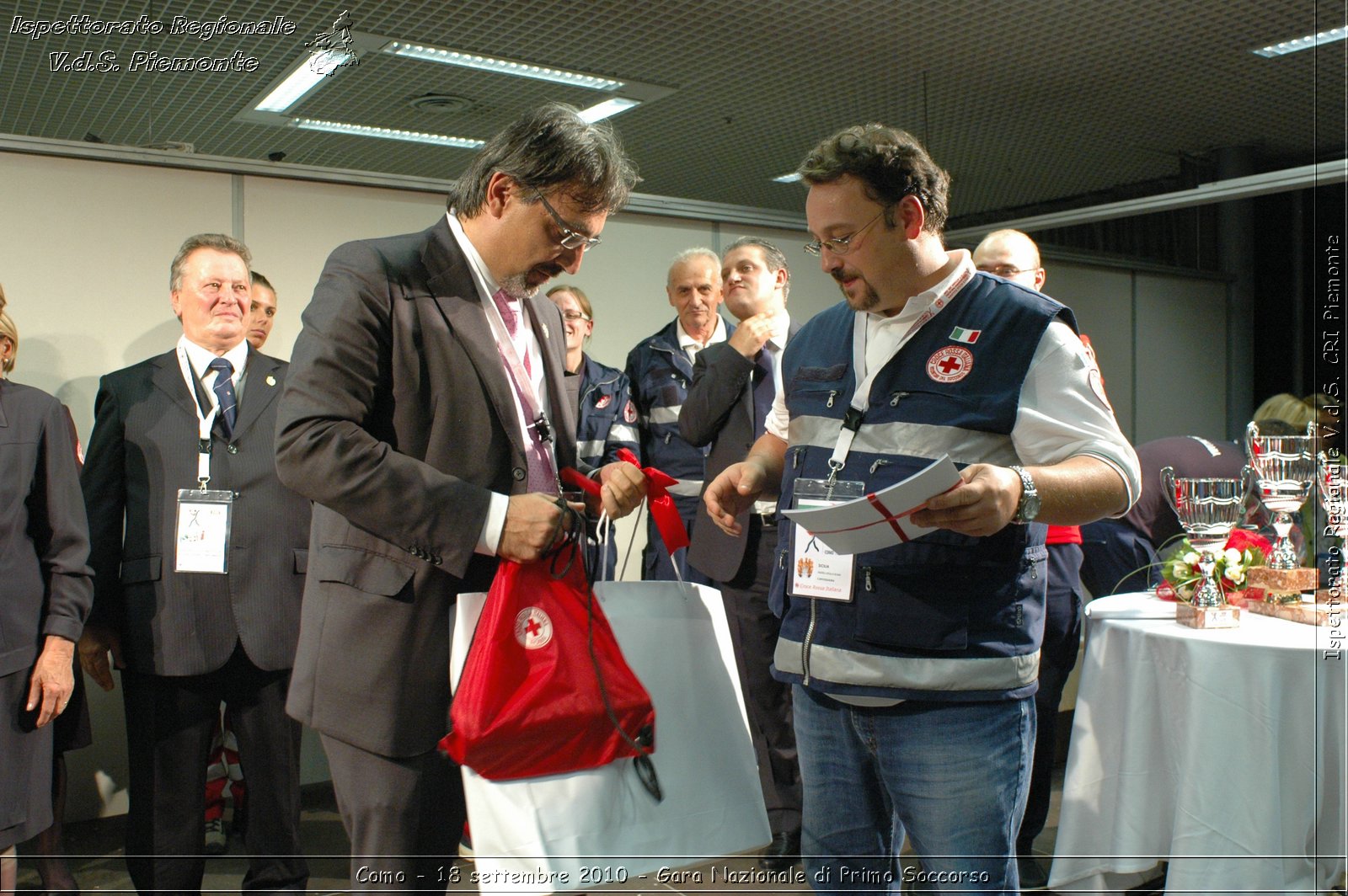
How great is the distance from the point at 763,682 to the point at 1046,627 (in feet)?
2.85

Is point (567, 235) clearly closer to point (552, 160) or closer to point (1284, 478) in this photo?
point (552, 160)

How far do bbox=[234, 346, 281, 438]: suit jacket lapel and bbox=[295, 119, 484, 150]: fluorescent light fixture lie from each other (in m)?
5.01

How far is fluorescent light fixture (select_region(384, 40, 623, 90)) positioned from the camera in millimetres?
5770

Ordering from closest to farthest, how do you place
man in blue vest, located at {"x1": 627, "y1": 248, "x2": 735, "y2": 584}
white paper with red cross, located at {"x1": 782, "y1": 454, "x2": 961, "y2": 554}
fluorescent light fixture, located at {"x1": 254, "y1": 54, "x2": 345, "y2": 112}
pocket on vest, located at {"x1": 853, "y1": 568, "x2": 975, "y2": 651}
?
white paper with red cross, located at {"x1": 782, "y1": 454, "x2": 961, "y2": 554}
pocket on vest, located at {"x1": 853, "y1": 568, "x2": 975, "y2": 651}
man in blue vest, located at {"x1": 627, "y1": 248, "x2": 735, "y2": 584}
fluorescent light fixture, located at {"x1": 254, "y1": 54, "x2": 345, "y2": 112}

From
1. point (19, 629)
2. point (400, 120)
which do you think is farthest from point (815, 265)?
point (400, 120)

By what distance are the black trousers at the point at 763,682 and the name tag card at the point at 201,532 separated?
1.45 metres

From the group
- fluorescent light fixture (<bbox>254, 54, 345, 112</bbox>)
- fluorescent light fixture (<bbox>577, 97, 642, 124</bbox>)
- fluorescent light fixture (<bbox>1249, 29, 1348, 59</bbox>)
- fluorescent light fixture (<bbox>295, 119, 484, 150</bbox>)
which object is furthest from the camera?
fluorescent light fixture (<bbox>295, 119, 484, 150</bbox>)

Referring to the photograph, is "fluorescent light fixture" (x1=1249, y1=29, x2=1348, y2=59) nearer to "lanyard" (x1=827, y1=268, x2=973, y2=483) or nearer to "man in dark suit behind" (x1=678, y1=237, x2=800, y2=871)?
"man in dark suit behind" (x1=678, y1=237, x2=800, y2=871)

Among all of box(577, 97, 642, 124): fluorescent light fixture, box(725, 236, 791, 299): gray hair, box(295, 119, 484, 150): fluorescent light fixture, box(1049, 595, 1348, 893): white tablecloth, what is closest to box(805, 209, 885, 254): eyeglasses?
box(1049, 595, 1348, 893): white tablecloth

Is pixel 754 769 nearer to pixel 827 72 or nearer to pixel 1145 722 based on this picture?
pixel 1145 722

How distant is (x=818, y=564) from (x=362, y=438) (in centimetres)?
69

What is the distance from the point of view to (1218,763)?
2.29 meters

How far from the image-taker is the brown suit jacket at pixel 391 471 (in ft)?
4.41

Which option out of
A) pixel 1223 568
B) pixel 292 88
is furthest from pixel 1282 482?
pixel 292 88
